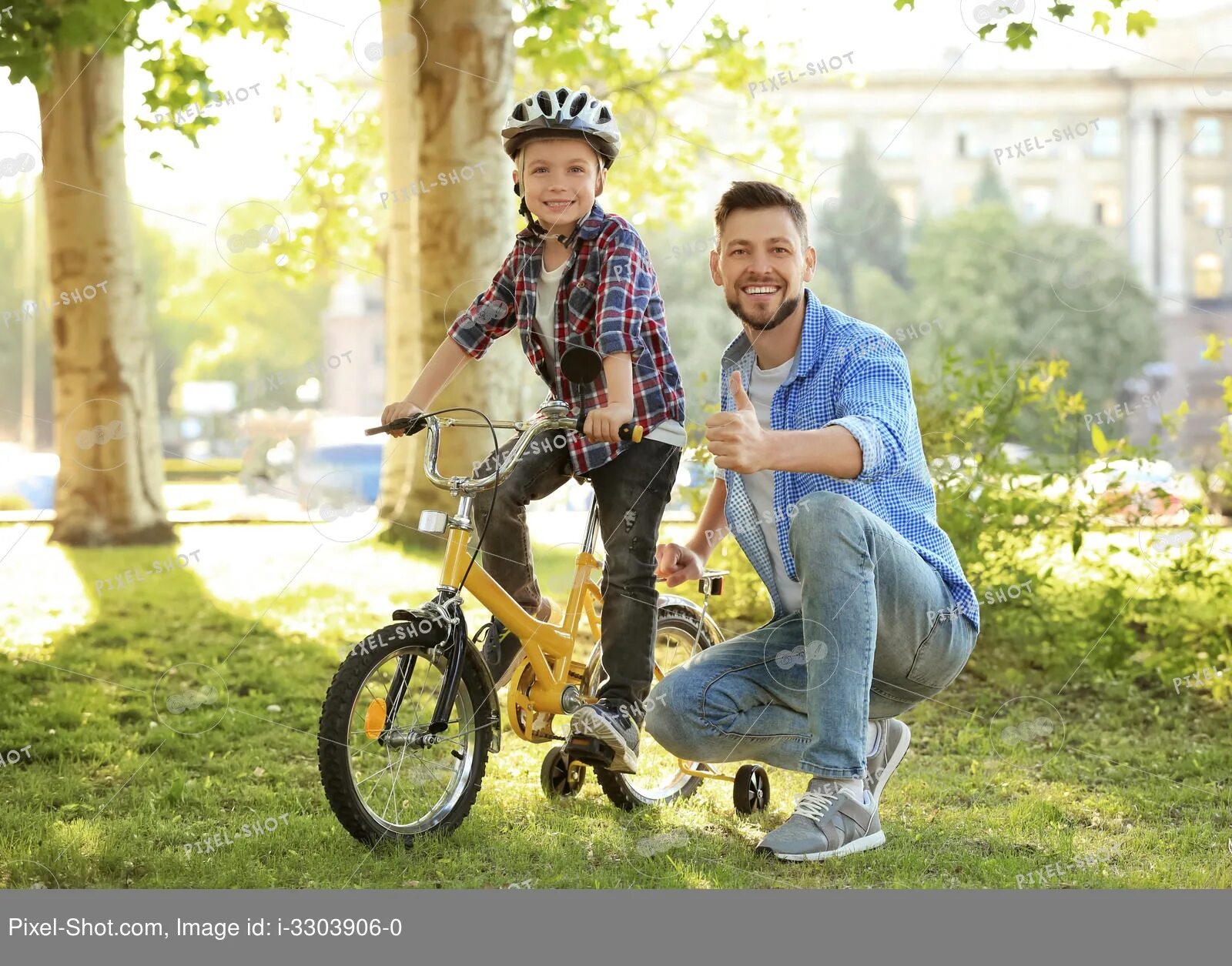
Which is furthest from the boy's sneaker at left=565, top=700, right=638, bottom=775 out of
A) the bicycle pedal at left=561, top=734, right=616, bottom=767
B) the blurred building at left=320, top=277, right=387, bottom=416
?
the blurred building at left=320, top=277, right=387, bottom=416

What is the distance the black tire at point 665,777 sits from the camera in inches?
145

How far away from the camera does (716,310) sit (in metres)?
34.9

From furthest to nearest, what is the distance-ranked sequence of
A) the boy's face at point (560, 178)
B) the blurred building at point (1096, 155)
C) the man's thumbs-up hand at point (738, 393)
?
the blurred building at point (1096, 155), the boy's face at point (560, 178), the man's thumbs-up hand at point (738, 393)

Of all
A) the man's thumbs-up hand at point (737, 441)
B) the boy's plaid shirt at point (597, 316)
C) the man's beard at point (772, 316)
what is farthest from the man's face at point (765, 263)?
the man's thumbs-up hand at point (737, 441)

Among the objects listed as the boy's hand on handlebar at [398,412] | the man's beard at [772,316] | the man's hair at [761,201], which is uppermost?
the man's hair at [761,201]

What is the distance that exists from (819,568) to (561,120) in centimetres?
125

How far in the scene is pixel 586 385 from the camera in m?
3.42

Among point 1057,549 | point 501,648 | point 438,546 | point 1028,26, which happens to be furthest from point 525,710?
point 438,546

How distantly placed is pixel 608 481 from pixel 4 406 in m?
45.3

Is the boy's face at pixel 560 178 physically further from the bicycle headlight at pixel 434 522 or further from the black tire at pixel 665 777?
the black tire at pixel 665 777

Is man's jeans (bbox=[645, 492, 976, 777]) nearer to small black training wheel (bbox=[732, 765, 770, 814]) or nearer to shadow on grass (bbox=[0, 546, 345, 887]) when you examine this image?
small black training wheel (bbox=[732, 765, 770, 814])

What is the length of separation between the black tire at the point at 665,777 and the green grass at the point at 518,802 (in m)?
0.06

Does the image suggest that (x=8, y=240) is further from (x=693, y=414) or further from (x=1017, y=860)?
(x=1017, y=860)

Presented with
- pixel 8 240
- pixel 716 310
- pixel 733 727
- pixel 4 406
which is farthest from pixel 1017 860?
pixel 4 406
